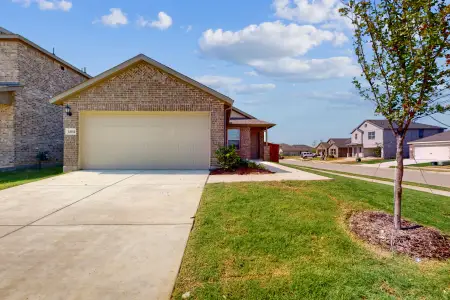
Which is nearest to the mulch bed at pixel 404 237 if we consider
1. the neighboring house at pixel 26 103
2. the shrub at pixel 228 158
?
the shrub at pixel 228 158

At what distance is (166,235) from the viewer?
457cm

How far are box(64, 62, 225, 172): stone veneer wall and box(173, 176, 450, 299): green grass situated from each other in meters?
6.48

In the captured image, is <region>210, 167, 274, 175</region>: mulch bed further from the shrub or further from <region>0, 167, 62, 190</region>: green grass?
<region>0, 167, 62, 190</region>: green grass

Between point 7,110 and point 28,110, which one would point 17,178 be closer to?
point 7,110

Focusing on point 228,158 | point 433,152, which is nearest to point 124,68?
point 228,158

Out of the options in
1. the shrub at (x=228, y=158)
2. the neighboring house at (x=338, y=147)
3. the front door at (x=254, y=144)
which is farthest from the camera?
the neighboring house at (x=338, y=147)

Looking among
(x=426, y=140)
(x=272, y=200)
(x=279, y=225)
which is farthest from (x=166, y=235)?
(x=426, y=140)

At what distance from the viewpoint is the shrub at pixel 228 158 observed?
1109 cm

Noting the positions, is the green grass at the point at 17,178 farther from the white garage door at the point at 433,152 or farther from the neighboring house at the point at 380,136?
the neighboring house at the point at 380,136

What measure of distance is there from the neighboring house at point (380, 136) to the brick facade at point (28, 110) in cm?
4307

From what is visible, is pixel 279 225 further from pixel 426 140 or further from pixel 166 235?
pixel 426 140

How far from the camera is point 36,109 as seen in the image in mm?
14812

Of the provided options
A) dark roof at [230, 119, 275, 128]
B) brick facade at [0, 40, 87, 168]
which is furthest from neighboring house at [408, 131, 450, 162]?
brick facade at [0, 40, 87, 168]

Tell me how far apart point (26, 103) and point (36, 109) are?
0.86m
